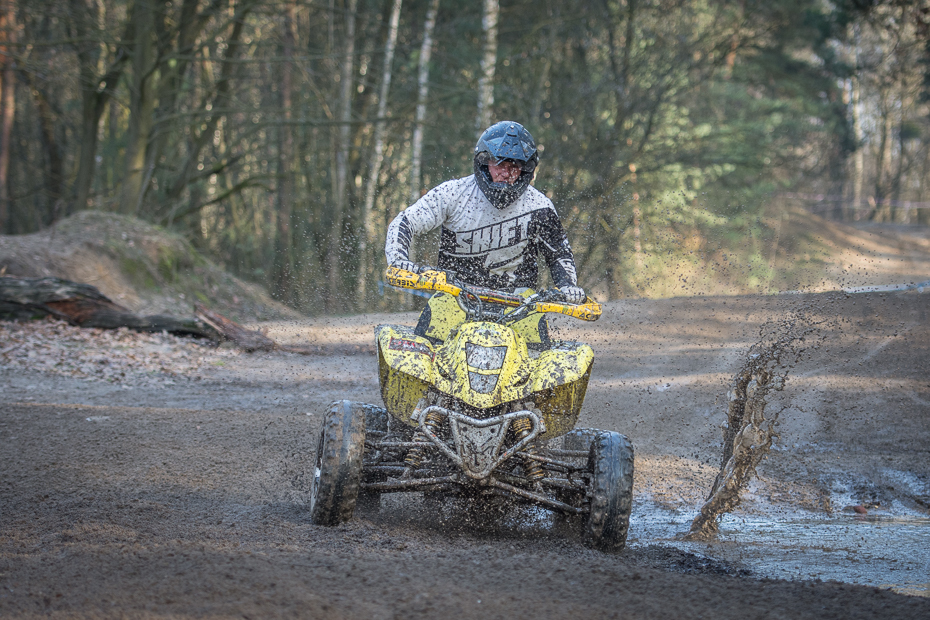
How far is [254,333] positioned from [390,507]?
→ 25.5 feet

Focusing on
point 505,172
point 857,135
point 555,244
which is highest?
point 857,135

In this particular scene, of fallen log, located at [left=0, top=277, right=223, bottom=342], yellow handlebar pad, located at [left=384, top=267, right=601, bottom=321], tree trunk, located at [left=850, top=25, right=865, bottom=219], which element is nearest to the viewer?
yellow handlebar pad, located at [left=384, top=267, right=601, bottom=321]

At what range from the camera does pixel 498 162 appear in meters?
5.23

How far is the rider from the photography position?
5281 mm

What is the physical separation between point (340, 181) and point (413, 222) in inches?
700

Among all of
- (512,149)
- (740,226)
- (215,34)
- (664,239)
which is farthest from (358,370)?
(740,226)

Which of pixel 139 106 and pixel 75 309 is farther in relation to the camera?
pixel 139 106

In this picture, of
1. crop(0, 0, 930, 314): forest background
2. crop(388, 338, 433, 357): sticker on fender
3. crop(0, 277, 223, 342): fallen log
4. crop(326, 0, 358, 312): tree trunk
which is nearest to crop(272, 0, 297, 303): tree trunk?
crop(0, 0, 930, 314): forest background

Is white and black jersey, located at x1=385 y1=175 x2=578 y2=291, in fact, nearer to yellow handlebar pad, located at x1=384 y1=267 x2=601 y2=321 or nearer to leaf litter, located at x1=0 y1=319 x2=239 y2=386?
yellow handlebar pad, located at x1=384 y1=267 x2=601 y2=321

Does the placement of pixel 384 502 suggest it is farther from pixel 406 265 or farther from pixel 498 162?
pixel 498 162

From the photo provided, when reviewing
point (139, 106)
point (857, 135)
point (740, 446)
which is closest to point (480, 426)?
point (740, 446)

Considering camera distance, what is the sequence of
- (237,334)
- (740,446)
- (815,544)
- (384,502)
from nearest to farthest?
(815,544) → (384,502) → (740,446) → (237,334)

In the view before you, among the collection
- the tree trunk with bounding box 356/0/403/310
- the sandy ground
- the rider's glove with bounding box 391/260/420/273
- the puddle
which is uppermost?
the tree trunk with bounding box 356/0/403/310

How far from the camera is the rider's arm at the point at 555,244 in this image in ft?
18.3
